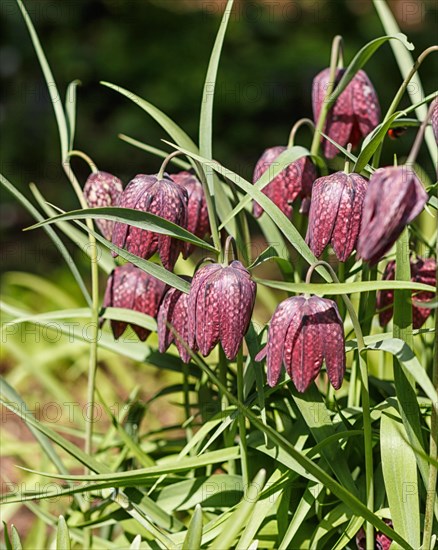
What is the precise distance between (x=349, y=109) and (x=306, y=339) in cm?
46

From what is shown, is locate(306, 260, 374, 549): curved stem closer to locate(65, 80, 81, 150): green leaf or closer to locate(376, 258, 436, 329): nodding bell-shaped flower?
locate(376, 258, 436, 329): nodding bell-shaped flower

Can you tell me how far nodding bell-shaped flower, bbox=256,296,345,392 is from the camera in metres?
→ 0.88

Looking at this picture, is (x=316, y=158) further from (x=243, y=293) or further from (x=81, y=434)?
(x=81, y=434)

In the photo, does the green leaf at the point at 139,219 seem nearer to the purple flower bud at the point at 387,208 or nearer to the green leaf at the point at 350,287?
the green leaf at the point at 350,287

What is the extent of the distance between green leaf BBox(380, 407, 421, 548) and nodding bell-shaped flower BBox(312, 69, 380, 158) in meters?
0.43

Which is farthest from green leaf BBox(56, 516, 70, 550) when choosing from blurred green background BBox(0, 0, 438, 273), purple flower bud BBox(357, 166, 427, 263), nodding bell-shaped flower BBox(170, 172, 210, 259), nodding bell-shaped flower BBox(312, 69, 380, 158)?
blurred green background BBox(0, 0, 438, 273)

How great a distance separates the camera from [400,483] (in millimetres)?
964

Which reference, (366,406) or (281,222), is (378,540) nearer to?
(366,406)

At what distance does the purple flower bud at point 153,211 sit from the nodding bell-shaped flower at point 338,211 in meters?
0.16

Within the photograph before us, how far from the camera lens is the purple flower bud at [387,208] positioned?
2.35 feet

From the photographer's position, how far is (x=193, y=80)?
4.55 metres

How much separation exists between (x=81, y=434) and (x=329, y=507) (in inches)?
20.2

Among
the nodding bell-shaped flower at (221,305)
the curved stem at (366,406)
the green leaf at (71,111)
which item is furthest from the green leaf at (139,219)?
the green leaf at (71,111)

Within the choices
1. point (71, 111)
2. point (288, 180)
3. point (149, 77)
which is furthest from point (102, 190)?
point (149, 77)
